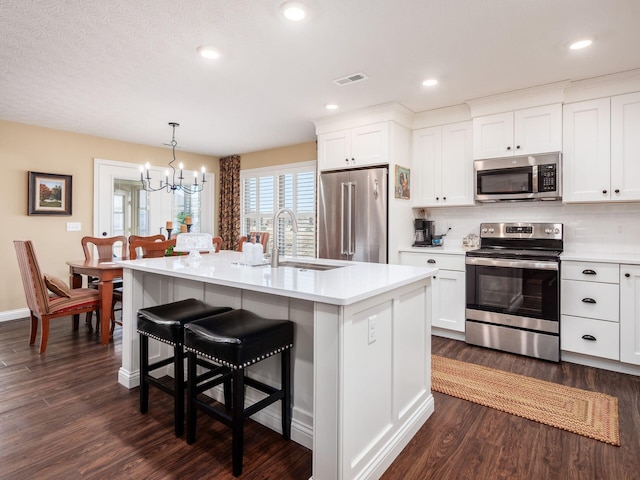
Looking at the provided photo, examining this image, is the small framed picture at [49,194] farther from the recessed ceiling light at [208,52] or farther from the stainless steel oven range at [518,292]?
the stainless steel oven range at [518,292]

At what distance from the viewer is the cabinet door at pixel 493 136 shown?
355 cm

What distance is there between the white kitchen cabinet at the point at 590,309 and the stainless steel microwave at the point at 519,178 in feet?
2.35

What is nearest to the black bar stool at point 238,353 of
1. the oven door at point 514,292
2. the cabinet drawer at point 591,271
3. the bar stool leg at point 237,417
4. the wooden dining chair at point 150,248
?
the bar stool leg at point 237,417

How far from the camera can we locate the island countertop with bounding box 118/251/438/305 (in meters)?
1.52

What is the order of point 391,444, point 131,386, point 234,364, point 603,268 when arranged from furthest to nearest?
point 603,268, point 131,386, point 391,444, point 234,364

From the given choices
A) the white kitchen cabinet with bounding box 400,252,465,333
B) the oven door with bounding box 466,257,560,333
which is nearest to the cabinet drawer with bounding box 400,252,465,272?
the white kitchen cabinet with bounding box 400,252,465,333

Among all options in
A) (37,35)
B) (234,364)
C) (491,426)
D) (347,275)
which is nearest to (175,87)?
(37,35)

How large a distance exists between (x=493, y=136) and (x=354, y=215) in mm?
1617

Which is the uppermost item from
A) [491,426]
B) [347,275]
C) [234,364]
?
[347,275]

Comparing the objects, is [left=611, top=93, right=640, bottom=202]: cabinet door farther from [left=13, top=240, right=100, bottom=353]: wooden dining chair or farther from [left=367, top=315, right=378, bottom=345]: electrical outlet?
[left=13, top=240, right=100, bottom=353]: wooden dining chair

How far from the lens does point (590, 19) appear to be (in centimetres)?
225

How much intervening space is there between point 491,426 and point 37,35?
12.5 ft

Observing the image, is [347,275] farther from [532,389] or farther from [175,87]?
[175,87]

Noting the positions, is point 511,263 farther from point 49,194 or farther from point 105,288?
point 49,194
